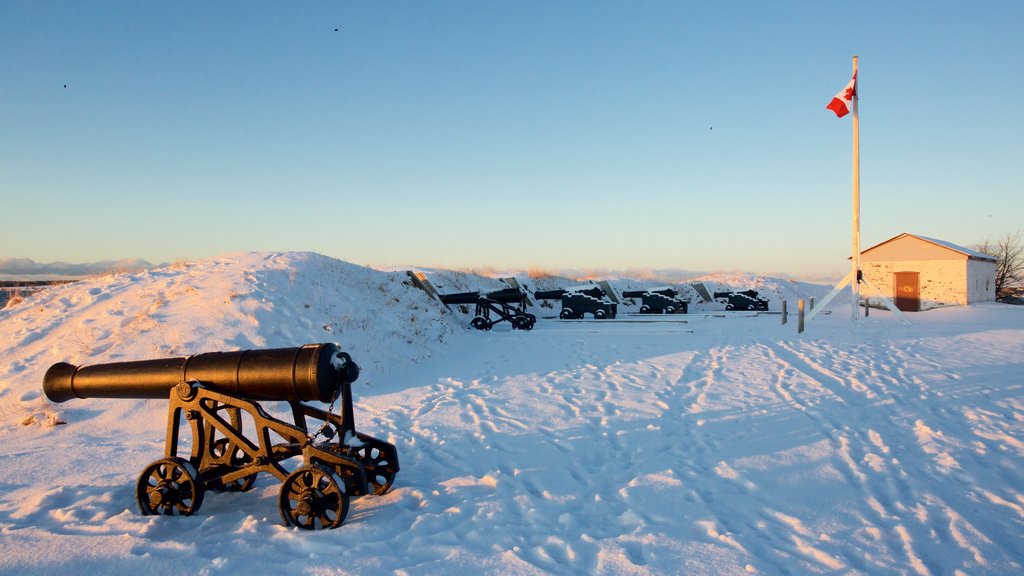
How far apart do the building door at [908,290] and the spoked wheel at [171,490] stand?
2870 cm

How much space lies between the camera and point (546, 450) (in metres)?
5.76

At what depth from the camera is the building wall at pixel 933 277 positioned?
77.4 feet

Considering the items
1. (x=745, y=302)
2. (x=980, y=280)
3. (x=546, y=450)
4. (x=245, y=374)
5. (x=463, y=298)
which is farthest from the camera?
(x=745, y=302)

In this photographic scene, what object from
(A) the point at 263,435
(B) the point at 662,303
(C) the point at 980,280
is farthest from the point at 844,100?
(A) the point at 263,435

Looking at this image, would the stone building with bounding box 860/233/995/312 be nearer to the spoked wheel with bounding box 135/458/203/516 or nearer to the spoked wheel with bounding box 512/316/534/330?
the spoked wheel with bounding box 512/316/534/330

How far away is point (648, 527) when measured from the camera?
13.0 ft

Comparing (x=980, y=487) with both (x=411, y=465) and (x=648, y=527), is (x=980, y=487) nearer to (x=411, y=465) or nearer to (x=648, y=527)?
(x=648, y=527)

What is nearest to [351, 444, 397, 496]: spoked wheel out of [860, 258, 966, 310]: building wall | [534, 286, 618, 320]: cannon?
[534, 286, 618, 320]: cannon

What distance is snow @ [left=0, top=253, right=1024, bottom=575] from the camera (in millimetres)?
3549

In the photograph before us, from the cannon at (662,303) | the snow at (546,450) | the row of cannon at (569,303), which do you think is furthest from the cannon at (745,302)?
the snow at (546,450)

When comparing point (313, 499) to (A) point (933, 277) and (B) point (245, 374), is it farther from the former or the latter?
(A) point (933, 277)

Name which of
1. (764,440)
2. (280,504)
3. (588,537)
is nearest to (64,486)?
(280,504)

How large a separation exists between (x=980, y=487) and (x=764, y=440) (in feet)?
5.99

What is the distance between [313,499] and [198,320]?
697cm
